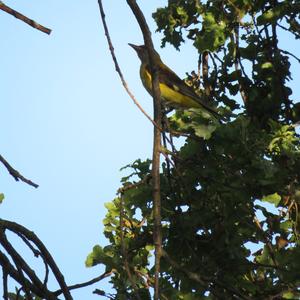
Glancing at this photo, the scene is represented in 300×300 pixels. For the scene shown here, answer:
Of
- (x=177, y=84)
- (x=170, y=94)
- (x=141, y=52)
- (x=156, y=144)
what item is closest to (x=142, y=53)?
(x=141, y=52)

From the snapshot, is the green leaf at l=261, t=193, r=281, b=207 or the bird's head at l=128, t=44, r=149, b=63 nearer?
the green leaf at l=261, t=193, r=281, b=207

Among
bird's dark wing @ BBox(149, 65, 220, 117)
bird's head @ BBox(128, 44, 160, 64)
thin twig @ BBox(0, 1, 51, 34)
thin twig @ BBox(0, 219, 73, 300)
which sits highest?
bird's head @ BBox(128, 44, 160, 64)

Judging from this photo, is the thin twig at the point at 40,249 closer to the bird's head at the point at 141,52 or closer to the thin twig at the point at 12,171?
the thin twig at the point at 12,171

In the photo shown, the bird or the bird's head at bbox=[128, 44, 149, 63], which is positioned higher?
the bird's head at bbox=[128, 44, 149, 63]

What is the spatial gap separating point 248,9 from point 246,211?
9.35 ft

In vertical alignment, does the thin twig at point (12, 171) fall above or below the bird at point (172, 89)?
below

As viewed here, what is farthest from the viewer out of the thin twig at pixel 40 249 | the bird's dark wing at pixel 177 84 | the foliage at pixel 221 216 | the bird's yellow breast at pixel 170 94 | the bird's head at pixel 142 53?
the bird's head at pixel 142 53

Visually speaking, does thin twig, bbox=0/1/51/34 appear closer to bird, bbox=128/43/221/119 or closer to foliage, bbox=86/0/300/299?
foliage, bbox=86/0/300/299

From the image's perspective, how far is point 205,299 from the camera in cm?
414

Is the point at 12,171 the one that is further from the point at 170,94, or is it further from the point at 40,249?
the point at 170,94

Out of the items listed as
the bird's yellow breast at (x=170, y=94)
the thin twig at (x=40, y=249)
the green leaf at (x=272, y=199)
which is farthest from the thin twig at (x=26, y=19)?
the bird's yellow breast at (x=170, y=94)

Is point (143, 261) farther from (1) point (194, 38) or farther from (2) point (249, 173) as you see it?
(1) point (194, 38)

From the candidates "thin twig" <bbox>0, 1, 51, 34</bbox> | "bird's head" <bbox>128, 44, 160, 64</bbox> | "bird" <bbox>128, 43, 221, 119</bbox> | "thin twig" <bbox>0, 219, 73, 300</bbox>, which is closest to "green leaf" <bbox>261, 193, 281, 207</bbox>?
"thin twig" <bbox>0, 219, 73, 300</bbox>

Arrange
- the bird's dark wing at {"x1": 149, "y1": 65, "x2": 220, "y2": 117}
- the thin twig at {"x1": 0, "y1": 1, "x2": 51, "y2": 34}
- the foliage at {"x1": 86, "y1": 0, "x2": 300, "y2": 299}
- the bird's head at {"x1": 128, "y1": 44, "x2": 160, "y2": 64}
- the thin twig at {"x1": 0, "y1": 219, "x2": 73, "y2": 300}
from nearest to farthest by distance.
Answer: the thin twig at {"x1": 0, "y1": 1, "x2": 51, "y2": 34} < the thin twig at {"x1": 0, "y1": 219, "x2": 73, "y2": 300} < the foliage at {"x1": 86, "y1": 0, "x2": 300, "y2": 299} < the bird's dark wing at {"x1": 149, "y1": 65, "x2": 220, "y2": 117} < the bird's head at {"x1": 128, "y1": 44, "x2": 160, "y2": 64}
